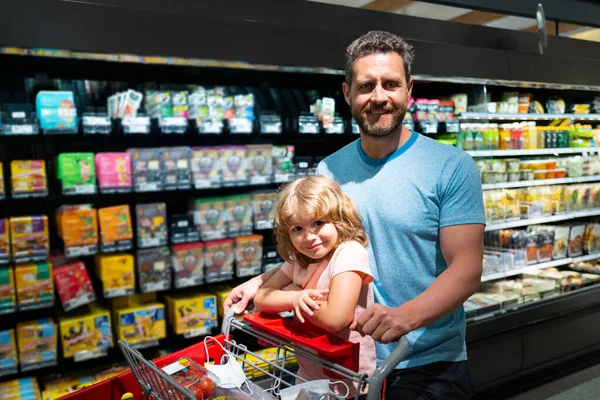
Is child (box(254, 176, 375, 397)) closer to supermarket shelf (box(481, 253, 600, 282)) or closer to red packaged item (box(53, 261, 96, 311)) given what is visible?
red packaged item (box(53, 261, 96, 311))

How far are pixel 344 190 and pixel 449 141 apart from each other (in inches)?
107

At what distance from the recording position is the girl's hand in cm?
142

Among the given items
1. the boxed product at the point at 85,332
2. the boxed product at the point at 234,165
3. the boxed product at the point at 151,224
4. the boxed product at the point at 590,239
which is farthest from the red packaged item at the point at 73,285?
the boxed product at the point at 590,239

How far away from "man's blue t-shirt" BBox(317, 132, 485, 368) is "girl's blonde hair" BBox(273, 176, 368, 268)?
0.13m

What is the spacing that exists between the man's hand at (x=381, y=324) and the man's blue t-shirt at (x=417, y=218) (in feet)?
1.32

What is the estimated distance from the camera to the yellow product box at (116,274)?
10.3 feet

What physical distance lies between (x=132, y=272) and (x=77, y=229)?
1.37 feet

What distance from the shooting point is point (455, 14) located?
6.22 m

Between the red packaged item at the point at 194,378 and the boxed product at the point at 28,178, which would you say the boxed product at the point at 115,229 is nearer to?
the boxed product at the point at 28,178

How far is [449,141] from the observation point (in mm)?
4336

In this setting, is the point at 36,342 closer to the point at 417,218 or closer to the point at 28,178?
the point at 28,178

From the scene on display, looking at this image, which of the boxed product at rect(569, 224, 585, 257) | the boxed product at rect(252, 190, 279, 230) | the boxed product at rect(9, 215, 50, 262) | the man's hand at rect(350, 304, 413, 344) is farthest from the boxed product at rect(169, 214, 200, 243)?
the boxed product at rect(569, 224, 585, 257)

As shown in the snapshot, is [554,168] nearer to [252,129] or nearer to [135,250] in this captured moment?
[252,129]

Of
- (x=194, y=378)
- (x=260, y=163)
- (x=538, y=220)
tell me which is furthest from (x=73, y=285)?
(x=538, y=220)
